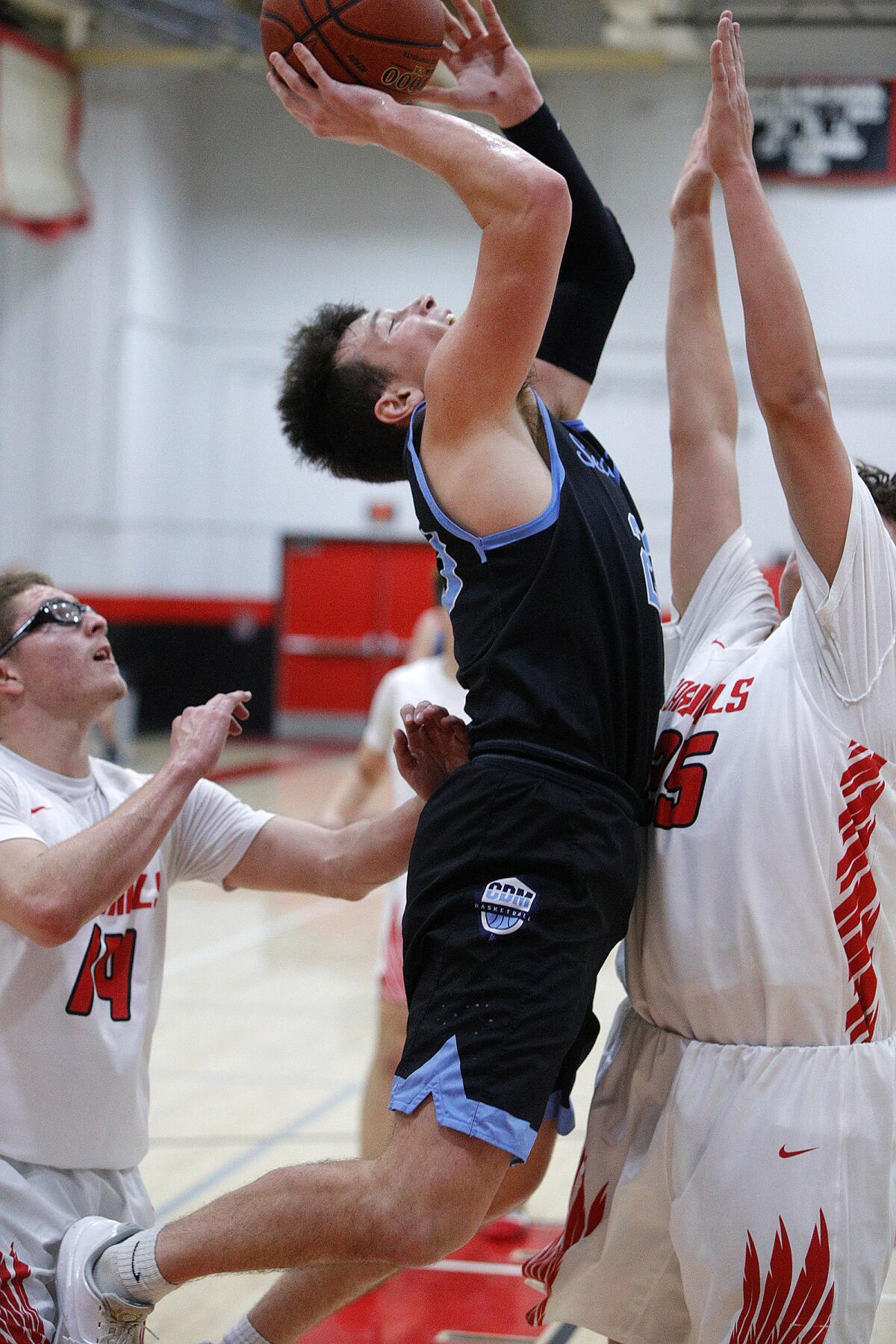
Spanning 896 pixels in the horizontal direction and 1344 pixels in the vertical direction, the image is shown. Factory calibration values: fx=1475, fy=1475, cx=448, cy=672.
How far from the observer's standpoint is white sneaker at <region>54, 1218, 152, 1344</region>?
8.69ft

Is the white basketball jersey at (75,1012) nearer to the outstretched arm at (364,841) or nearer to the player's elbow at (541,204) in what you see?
the outstretched arm at (364,841)

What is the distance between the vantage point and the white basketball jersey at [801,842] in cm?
252

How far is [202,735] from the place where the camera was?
9.57 ft

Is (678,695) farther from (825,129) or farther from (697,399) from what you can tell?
(825,129)

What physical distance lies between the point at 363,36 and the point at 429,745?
1.36 metres

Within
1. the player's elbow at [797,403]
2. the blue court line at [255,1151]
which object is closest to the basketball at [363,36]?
the player's elbow at [797,403]

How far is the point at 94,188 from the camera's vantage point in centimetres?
1761

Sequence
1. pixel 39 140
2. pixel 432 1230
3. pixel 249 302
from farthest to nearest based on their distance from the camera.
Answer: pixel 249 302 → pixel 39 140 → pixel 432 1230

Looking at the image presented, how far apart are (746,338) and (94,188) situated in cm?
1656

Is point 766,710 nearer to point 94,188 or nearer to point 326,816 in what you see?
point 326,816

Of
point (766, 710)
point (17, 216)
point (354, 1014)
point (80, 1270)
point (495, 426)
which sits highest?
point (17, 216)

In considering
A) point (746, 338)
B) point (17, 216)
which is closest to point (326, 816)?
point (746, 338)

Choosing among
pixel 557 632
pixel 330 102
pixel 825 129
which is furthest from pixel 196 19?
pixel 557 632

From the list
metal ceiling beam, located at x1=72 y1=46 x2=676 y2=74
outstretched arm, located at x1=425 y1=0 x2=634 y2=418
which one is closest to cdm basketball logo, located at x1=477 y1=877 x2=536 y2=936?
outstretched arm, located at x1=425 y1=0 x2=634 y2=418
